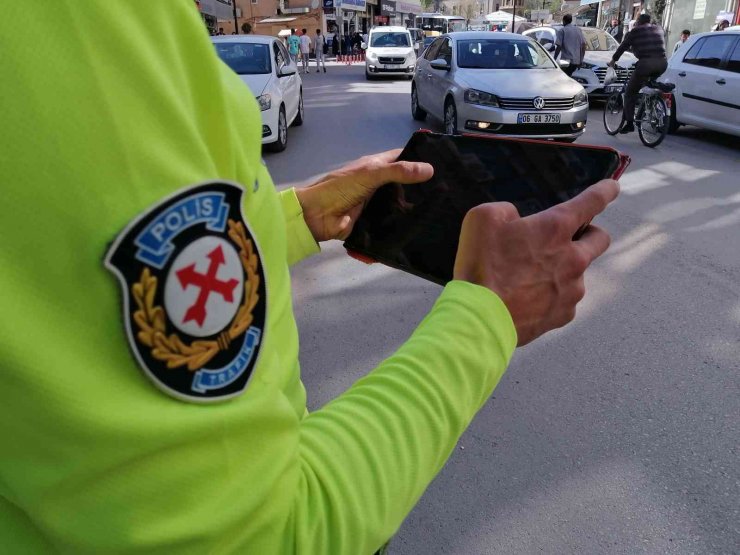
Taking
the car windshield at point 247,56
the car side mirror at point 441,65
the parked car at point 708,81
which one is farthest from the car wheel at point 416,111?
the parked car at point 708,81

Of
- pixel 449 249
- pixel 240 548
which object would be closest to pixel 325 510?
pixel 240 548

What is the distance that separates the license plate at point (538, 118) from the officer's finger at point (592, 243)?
26.3 feet

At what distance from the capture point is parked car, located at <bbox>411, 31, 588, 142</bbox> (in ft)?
28.2

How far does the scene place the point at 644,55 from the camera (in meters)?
9.22

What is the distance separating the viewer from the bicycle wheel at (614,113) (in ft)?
33.1

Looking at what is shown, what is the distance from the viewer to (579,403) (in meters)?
3.00

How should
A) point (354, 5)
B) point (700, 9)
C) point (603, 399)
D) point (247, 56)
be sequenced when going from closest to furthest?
1. point (603, 399)
2. point (247, 56)
3. point (700, 9)
4. point (354, 5)

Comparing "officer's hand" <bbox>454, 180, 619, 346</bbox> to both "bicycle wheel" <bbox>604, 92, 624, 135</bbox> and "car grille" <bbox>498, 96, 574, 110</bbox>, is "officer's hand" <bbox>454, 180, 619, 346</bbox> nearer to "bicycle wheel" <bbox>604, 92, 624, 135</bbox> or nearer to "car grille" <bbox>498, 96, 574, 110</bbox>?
"car grille" <bbox>498, 96, 574, 110</bbox>

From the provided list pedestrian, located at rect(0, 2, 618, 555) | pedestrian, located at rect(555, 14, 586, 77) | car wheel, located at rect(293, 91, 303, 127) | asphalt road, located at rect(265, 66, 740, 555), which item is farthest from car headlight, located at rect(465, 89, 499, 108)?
pedestrian, located at rect(0, 2, 618, 555)

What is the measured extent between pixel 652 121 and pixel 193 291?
979 centimetres

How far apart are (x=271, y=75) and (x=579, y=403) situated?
303 inches

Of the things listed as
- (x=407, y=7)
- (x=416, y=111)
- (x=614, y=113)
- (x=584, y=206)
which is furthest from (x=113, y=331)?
(x=407, y=7)

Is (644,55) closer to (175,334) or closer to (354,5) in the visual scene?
(175,334)

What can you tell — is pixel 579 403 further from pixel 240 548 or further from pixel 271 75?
pixel 271 75
